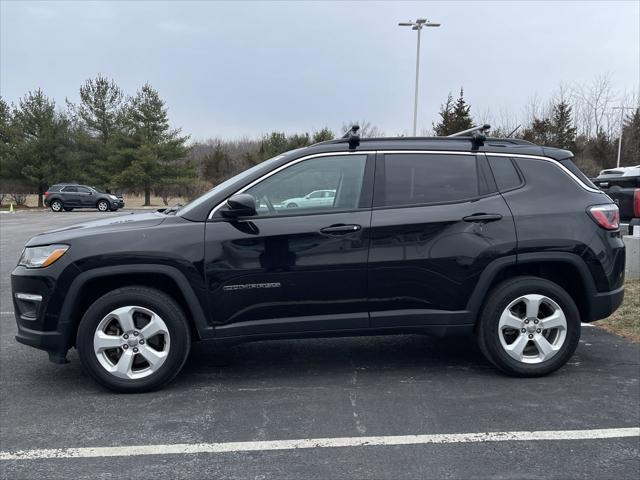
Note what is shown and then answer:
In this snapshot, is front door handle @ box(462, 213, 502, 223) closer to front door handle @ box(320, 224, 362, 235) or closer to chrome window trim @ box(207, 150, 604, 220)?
chrome window trim @ box(207, 150, 604, 220)

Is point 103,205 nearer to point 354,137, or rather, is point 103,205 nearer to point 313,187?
point 313,187

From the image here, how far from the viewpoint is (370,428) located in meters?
3.50

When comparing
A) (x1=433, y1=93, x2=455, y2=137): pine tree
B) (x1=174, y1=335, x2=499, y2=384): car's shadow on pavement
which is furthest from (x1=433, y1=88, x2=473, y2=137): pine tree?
(x1=174, y1=335, x2=499, y2=384): car's shadow on pavement

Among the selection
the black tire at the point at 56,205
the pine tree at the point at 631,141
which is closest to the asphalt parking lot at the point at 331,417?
the black tire at the point at 56,205

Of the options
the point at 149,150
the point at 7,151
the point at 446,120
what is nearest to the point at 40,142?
the point at 7,151

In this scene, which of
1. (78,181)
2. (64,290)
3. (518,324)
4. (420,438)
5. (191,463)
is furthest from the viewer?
(78,181)

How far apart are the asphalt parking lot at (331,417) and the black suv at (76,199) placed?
102 ft

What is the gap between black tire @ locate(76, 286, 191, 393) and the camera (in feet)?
13.1

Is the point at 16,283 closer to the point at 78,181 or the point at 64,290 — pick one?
the point at 64,290

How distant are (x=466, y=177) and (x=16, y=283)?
3.60 meters

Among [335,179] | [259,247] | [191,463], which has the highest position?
[335,179]

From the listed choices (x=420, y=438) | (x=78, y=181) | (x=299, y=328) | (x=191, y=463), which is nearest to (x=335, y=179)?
(x=299, y=328)

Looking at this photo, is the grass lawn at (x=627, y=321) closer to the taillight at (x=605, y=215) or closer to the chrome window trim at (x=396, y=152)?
the taillight at (x=605, y=215)

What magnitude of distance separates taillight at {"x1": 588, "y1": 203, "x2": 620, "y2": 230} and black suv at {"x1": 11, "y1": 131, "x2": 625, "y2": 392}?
1cm
